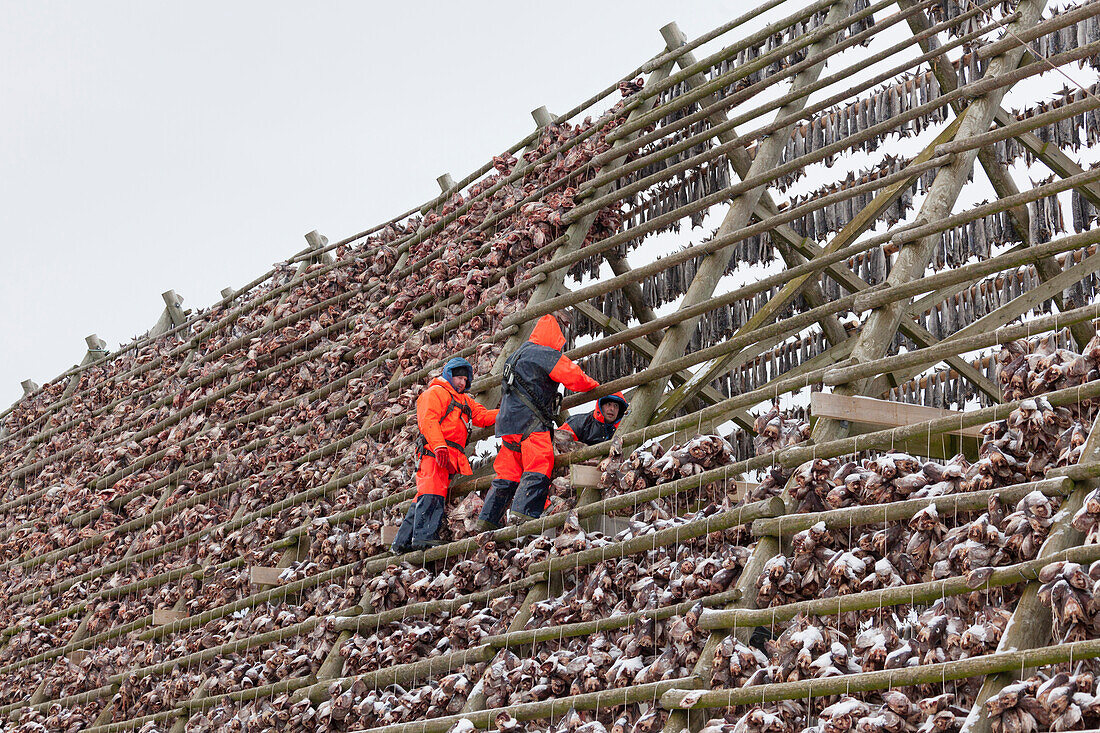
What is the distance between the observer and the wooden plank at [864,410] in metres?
6.74

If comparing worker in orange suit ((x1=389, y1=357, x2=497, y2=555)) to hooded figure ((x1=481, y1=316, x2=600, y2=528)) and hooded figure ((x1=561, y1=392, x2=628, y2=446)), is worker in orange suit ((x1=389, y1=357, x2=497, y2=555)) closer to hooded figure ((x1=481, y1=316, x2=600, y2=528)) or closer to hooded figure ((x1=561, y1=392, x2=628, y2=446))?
hooded figure ((x1=481, y1=316, x2=600, y2=528))

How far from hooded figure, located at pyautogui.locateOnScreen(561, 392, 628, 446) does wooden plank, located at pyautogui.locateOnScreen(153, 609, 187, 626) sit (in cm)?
407

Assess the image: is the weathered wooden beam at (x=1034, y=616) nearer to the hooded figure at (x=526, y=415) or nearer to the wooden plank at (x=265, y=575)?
the hooded figure at (x=526, y=415)

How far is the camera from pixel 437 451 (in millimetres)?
8930

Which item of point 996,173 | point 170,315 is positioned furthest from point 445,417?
point 170,315

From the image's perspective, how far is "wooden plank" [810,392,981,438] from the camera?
22.1 ft

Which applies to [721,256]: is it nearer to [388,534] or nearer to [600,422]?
[600,422]

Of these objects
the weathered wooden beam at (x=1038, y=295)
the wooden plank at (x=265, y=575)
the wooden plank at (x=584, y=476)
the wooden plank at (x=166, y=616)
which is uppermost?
the wooden plank at (x=584, y=476)

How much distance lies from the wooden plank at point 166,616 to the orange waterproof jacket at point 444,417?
3278 millimetres

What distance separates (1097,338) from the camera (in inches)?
231

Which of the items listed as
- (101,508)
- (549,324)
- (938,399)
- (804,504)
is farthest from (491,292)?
(101,508)

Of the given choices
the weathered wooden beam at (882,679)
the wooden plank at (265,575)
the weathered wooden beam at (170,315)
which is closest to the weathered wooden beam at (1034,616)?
the weathered wooden beam at (882,679)

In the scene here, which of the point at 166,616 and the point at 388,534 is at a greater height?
the point at 388,534

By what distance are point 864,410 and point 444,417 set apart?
316cm
